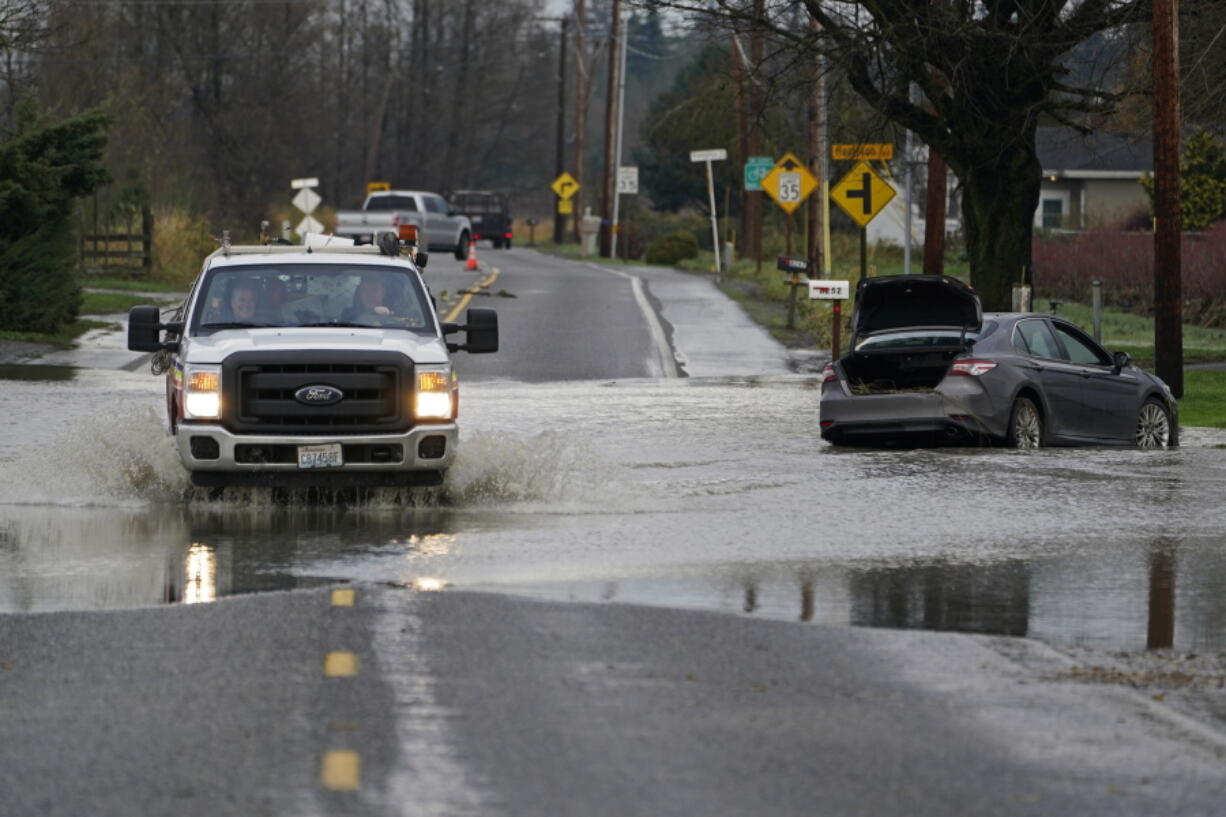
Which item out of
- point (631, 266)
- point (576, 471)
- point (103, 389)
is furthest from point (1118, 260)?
point (576, 471)

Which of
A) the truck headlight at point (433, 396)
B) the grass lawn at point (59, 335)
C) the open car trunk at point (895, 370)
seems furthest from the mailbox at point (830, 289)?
the truck headlight at point (433, 396)

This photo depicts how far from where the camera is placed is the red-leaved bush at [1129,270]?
42344mm

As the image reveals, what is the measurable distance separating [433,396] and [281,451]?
1.09 meters

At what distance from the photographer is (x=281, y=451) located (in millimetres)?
14078

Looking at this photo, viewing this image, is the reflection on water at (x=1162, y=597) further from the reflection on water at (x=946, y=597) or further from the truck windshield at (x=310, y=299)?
the truck windshield at (x=310, y=299)

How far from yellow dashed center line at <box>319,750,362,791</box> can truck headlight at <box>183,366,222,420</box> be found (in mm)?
7034

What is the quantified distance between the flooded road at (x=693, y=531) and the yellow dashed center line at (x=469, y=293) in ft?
54.0

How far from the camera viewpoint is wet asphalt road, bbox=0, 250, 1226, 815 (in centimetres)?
706

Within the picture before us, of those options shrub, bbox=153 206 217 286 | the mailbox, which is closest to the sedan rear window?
the mailbox

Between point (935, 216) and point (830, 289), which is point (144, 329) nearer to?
point (830, 289)

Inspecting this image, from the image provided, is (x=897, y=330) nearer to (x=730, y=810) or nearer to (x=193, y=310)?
(x=193, y=310)

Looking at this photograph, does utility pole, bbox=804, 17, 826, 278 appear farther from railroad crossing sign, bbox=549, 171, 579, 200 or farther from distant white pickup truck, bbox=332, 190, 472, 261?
railroad crossing sign, bbox=549, 171, 579, 200

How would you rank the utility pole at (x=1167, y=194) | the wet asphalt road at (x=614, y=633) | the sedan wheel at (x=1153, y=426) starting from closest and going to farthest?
1. the wet asphalt road at (x=614, y=633)
2. the sedan wheel at (x=1153, y=426)
3. the utility pole at (x=1167, y=194)

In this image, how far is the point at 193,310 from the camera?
49.9 ft
